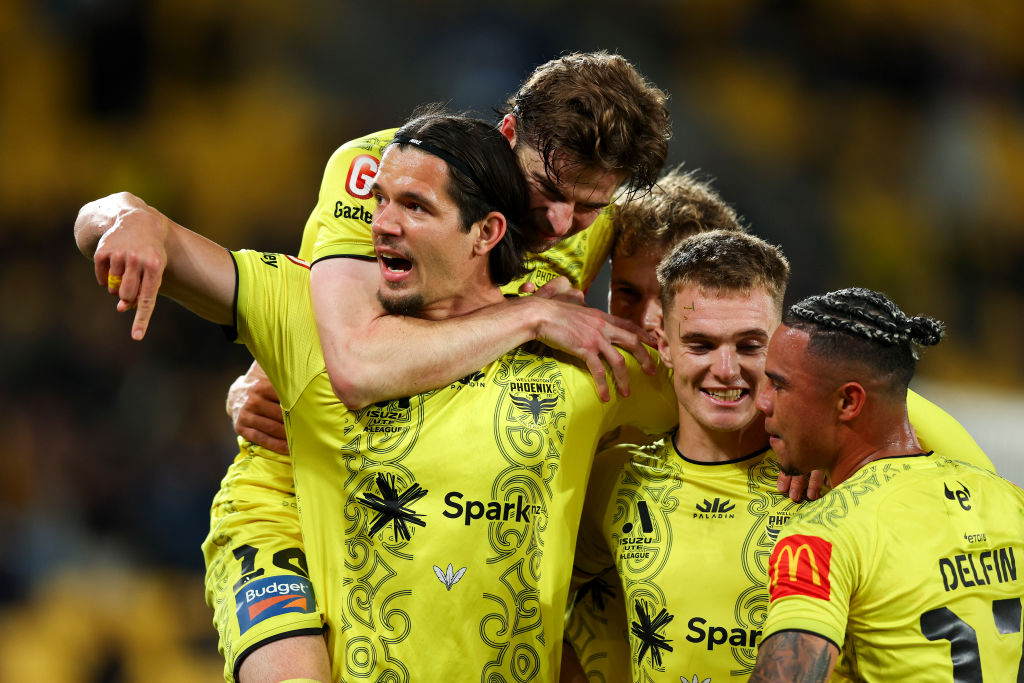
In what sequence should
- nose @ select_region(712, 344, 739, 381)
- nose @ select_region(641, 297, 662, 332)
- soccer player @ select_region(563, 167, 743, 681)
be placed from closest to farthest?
nose @ select_region(712, 344, 739, 381) → soccer player @ select_region(563, 167, 743, 681) → nose @ select_region(641, 297, 662, 332)

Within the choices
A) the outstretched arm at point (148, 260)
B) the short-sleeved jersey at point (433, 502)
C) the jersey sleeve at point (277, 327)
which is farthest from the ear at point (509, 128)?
the outstretched arm at point (148, 260)

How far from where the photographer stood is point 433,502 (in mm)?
3127

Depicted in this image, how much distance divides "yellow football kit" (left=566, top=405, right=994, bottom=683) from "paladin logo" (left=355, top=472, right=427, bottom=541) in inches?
25.9

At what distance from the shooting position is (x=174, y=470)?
25.2 feet

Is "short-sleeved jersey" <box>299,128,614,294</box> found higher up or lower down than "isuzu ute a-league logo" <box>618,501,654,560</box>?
higher up

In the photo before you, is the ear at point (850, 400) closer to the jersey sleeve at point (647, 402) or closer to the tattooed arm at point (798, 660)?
the tattooed arm at point (798, 660)

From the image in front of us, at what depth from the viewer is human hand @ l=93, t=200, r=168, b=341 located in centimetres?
282

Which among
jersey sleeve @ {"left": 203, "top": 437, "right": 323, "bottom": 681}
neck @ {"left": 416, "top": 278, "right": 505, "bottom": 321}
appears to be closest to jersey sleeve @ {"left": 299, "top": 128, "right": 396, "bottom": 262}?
neck @ {"left": 416, "top": 278, "right": 505, "bottom": 321}

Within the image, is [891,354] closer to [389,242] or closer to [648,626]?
[648,626]

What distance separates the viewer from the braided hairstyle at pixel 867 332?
2.77m

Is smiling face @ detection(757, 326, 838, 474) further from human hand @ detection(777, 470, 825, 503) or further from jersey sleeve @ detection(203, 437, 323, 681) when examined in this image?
jersey sleeve @ detection(203, 437, 323, 681)

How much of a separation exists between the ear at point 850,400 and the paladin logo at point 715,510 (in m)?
0.57

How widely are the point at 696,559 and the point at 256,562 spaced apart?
55.9 inches

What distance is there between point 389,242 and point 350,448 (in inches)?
24.1
